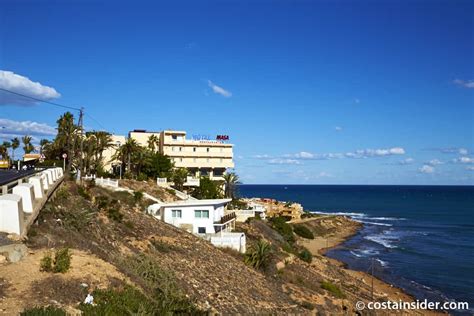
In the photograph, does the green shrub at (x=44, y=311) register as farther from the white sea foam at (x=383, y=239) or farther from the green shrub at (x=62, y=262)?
the white sea foam at (x=383, y=239)

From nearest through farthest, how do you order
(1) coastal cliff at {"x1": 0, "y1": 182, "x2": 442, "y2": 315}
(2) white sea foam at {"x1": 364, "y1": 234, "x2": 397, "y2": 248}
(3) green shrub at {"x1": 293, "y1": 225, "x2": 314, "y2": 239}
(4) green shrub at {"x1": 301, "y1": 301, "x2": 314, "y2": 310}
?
1. (1) coastal cliff at {"x1": 0, "y1": 182, "x2": 442, "y2": 315}
2. (4) green shrub at {"x1": 301, "y1": 301, "x2": 314, "y2": 310}
3. (2) white sea foam at {"x1": 364, "y1": 234, "x2": 397, "y2": 248}
4. (3) green shrub at {"x1": 293, "y1": 225, "x2": 314, "y2": 239}

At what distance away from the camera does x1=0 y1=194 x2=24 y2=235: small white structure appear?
49.2ft

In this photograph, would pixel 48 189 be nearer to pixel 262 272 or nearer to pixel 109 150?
pixel 262 272

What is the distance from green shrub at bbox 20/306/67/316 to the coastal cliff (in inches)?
18.6

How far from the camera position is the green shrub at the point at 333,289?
33.8 m

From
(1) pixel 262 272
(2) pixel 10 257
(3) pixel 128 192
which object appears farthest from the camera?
(3) pixel 128 192

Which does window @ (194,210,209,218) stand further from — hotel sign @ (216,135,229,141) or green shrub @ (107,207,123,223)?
hotel sign @ (216,135,229,141)

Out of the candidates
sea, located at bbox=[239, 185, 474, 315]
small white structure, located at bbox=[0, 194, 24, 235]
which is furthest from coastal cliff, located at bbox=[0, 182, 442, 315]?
sea, located at bbox=[239, 185, 474, 315]

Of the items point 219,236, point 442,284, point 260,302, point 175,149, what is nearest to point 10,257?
point 260,302

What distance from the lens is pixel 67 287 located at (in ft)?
41.1

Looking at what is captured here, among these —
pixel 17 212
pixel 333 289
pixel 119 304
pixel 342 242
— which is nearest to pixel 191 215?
pixel 333 289

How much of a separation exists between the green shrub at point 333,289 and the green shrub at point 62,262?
24.5 meters

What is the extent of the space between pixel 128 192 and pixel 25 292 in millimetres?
39678

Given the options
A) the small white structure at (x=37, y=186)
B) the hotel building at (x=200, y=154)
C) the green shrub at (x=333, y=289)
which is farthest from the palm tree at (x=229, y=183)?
the small white structure at (x=37, y=186)
